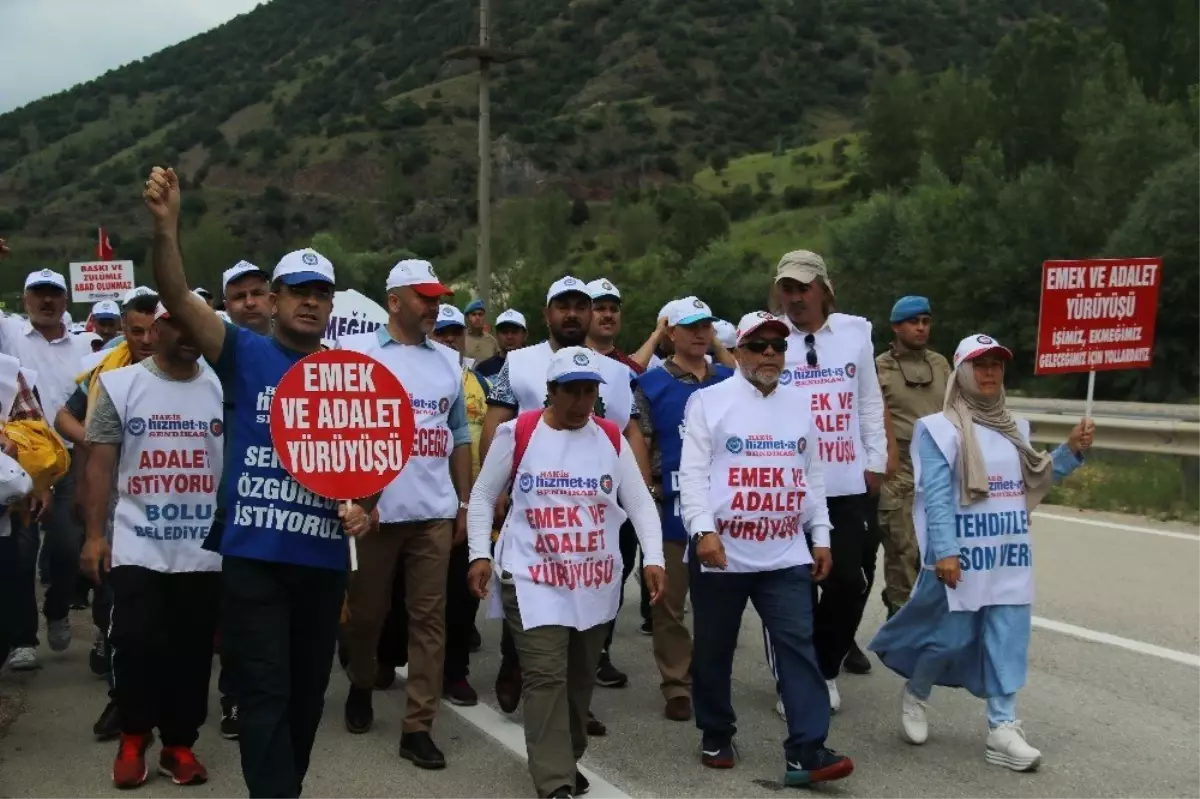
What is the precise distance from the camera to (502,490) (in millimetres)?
5359

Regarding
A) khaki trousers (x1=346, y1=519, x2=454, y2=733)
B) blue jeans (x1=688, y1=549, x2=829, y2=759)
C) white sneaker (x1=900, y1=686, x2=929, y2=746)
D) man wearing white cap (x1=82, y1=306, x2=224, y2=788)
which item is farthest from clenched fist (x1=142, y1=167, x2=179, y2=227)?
white sneaker (x1=900, y1=686, x2=929, y2=746)

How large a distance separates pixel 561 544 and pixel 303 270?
4.99 feet

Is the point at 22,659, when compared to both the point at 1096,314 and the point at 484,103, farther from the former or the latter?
the point at 484,103

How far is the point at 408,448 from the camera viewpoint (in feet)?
15.2

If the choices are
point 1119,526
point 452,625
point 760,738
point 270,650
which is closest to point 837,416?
point 760,738

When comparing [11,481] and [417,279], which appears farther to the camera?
[417,279]

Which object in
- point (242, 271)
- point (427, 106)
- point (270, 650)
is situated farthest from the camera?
point (427, 106)

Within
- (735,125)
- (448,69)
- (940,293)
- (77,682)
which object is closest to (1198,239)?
(940,293)

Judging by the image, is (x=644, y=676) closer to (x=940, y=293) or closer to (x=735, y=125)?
(x=940, y=293)

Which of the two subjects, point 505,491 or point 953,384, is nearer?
point 505,491

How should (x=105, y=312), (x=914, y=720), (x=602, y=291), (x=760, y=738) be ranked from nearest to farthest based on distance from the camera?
1. (x=914, y=720)
2. (x=760, y=738)
3. (x=602, y=291)
4. (x=105, y=312)

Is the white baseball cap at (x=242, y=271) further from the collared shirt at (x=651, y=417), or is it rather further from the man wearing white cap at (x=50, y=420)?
the collared shirt at (x=651, y=417)

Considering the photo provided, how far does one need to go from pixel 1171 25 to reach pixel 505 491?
44.2m

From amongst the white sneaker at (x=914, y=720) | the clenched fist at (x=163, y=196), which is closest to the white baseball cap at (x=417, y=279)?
the clenched fist at (x=163, y=196)
